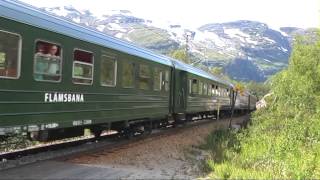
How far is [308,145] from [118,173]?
8.21 m

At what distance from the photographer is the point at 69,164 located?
1131cm

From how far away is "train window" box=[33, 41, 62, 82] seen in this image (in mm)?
11211

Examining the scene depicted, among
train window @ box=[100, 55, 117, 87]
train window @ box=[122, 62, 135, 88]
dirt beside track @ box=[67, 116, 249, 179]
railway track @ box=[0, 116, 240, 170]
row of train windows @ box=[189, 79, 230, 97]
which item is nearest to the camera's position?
dirt beside track @ box=[67, 116, 249, 179]

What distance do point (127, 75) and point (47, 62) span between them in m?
4.89

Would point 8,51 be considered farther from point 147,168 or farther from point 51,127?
point 147,168

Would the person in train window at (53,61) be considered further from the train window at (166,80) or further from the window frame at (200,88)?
the window frame at (200,88)

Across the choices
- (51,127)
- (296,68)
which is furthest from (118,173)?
(296,68)

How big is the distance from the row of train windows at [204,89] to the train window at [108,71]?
10.5 m

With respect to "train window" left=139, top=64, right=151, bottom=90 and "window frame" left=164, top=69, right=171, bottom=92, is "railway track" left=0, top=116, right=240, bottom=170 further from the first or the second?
"window frame" left=164, top=69, right=171, bottom=92

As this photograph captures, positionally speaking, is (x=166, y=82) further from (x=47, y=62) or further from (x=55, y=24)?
(x=47, y=62)

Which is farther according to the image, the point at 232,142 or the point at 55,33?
the point at 232,142

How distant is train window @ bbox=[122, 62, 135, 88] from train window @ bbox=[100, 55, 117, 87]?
2.29ft

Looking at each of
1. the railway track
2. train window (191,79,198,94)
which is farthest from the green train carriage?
train window (191,79,198,94)

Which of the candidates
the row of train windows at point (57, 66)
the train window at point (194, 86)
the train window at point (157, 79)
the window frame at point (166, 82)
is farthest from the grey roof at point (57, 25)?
the train window at point (194, 86)
